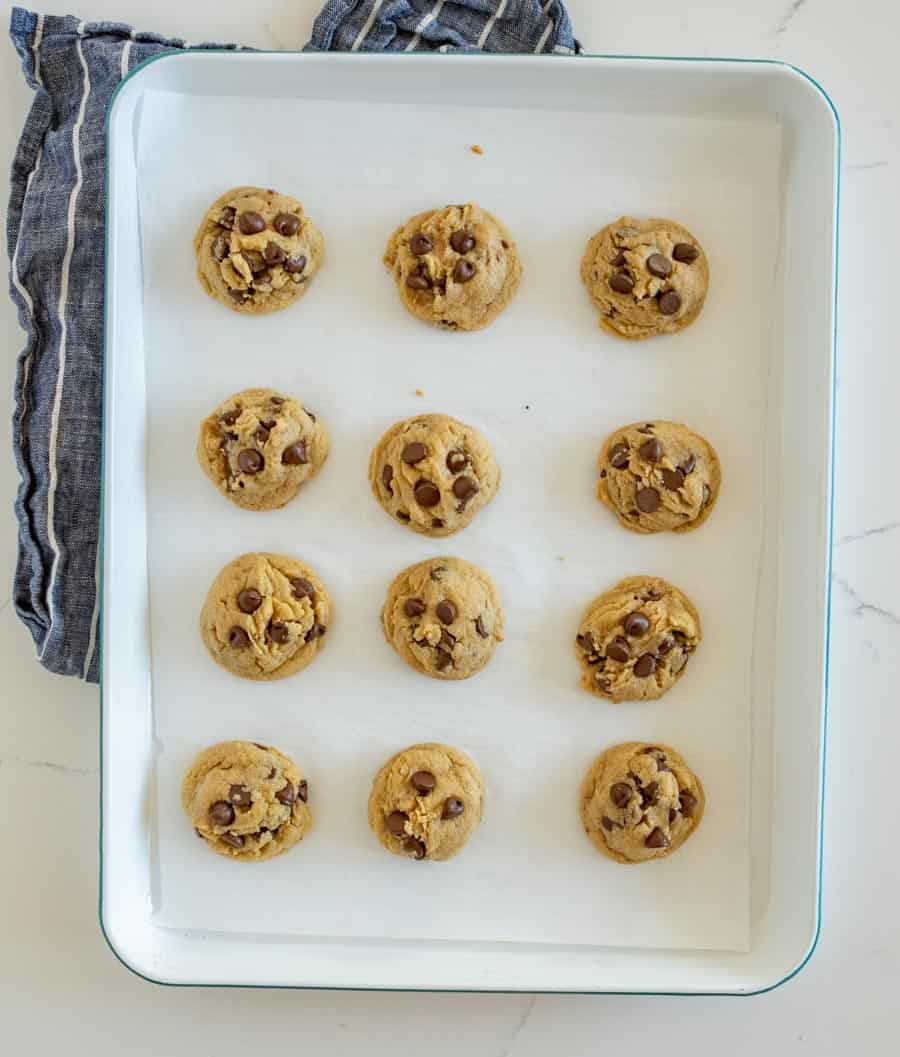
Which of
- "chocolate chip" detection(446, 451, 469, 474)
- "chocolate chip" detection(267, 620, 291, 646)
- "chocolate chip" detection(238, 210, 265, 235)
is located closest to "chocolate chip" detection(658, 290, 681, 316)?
"chocolate chip" detection(446, 451, 469, 474)

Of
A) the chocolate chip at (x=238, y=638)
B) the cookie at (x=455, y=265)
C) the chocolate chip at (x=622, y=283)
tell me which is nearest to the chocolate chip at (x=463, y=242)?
the cookie at (x=455, y=265)

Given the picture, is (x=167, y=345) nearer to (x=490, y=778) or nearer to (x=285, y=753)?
(x=285, y=753)

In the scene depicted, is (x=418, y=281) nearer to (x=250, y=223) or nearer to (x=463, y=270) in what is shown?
(x=463, y=270)

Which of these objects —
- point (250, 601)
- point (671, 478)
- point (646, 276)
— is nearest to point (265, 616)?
point (250, 601)

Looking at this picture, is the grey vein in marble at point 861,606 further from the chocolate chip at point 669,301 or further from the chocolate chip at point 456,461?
the chocolate chip at point 456,461

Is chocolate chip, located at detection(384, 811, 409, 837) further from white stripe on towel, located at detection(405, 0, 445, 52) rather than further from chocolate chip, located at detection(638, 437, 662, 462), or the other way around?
white stripe on towel, located at detection(405, 0, 445, 52)

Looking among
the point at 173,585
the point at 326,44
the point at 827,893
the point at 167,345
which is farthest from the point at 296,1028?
the point at 326,44
